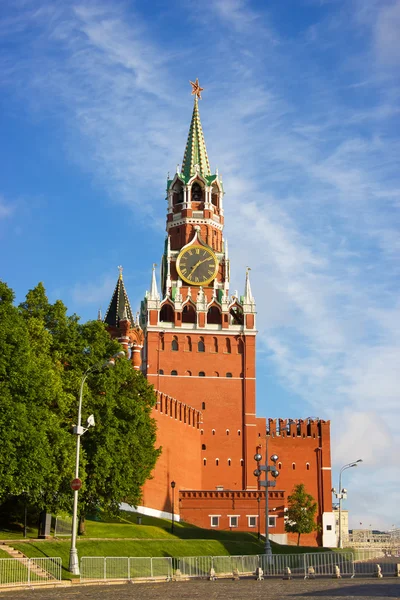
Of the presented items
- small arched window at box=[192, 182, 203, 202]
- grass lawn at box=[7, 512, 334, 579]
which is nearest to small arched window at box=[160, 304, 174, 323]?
small arched window at box=[192, 182, 203, 202]

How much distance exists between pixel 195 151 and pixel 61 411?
71738 mm

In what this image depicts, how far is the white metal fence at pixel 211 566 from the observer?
133 ft

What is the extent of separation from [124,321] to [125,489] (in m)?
36.1

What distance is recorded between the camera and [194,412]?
9469 centimetres

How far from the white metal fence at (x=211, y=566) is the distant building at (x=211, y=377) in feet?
123

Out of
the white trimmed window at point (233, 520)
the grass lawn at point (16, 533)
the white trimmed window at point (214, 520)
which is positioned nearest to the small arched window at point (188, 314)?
the white trimmed window at point (233, 520)

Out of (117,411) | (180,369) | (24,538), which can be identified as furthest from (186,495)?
(24,538)

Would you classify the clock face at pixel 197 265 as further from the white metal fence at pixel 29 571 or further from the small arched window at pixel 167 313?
the white metal fence at pixel 29 571

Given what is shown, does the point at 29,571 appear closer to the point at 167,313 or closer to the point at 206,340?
the point at 206,340

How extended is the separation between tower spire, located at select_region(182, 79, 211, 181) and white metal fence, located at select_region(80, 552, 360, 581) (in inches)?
2660

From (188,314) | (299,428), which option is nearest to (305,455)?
(299,428)

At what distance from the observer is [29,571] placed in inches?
1430

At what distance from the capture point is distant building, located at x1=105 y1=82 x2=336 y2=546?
89.1 metres

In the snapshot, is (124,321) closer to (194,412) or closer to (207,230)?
(194,412)
